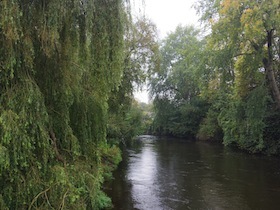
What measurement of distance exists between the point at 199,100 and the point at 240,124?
50.1ft

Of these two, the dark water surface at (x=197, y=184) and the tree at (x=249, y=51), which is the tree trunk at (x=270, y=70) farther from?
the dark water surface at (x=197, y=184)

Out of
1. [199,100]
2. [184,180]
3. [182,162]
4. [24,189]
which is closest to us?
[24,189]

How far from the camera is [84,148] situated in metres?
4.74

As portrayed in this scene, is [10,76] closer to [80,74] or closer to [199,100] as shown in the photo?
[80,74]

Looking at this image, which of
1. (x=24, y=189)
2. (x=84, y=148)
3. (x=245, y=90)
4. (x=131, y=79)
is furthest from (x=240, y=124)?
(x=24, y=189)

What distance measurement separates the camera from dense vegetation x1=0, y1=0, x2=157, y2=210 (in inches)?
137

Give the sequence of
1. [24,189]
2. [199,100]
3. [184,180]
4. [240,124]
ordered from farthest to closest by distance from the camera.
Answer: [199,100] < [240,124] < [184,180] < [24,189]

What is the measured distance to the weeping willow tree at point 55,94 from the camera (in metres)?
3.47

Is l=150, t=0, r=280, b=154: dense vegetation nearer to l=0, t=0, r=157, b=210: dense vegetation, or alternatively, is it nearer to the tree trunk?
the tree trunk

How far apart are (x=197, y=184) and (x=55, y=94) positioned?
899 cm

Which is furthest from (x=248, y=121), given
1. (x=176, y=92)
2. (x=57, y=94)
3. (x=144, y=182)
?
(x=176, y=92)

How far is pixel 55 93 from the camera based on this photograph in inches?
164

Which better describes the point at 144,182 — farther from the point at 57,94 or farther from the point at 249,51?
the point at 249,51

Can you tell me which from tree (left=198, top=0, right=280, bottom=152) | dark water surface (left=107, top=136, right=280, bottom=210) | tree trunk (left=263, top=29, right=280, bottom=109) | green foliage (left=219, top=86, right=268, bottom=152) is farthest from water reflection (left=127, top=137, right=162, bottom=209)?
tree trunk (left=263, top=29, right=280, bottom=109)
